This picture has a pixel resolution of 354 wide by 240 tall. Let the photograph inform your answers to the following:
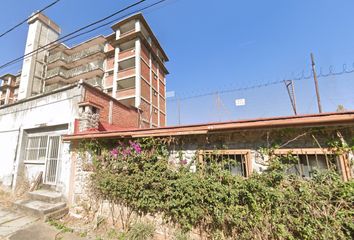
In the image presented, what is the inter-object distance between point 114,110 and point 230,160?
6.87 m

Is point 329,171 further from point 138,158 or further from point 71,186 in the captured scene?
point 71,186

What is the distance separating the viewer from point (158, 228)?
4.52 meters

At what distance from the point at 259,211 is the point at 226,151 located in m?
1.43

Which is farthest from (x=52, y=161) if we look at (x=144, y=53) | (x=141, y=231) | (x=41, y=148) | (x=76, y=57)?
(x=76, y=57)

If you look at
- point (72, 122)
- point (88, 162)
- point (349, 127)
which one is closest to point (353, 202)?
point (349, 127)

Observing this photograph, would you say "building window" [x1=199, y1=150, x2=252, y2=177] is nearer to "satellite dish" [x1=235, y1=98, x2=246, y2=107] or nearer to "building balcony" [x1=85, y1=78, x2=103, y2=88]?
"satellite dish" [x1=235, y1=98, x2=246, y2=107]

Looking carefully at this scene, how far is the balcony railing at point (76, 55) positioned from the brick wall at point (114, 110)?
1871cm

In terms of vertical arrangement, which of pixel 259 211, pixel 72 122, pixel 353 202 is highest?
pixel 72 122

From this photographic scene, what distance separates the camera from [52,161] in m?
7.36

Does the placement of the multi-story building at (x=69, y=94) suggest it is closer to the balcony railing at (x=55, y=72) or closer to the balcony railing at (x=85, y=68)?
the balcony railing at (x=85, y=68)

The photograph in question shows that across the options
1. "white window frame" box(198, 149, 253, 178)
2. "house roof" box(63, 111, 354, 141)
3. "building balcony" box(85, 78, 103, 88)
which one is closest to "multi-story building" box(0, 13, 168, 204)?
"building balcony" box(85, 78, 103, 88)

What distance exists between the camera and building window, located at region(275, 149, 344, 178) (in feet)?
10.8

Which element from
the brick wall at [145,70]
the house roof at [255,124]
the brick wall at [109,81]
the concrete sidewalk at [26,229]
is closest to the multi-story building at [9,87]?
the brick wall at [109,81]

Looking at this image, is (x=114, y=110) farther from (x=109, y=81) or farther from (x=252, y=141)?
(x=109, y=81)
